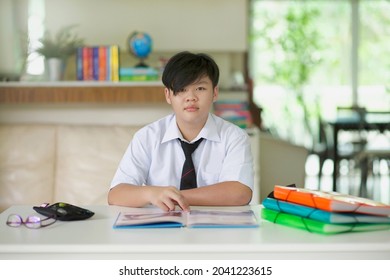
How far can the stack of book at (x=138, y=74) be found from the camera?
167 inches

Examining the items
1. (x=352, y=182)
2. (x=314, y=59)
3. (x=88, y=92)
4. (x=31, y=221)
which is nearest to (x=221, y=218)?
(x=31, y=221)

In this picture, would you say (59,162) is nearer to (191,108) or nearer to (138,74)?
(138,74)

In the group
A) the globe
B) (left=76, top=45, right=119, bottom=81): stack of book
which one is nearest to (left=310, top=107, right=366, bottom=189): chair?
the globe

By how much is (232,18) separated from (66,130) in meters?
1.41

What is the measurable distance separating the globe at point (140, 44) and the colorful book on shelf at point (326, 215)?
2.58 meters

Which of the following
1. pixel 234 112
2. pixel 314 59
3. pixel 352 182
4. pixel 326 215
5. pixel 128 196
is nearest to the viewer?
pixel 326 215

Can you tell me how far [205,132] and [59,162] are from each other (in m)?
1.68

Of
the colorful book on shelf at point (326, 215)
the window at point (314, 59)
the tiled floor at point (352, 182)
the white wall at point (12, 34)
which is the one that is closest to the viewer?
the colorful book on shelf at point (326, 215)

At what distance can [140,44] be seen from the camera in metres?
4.26

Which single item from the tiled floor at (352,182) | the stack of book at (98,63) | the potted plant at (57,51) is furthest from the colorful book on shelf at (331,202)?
the tiled floor at (352,182)

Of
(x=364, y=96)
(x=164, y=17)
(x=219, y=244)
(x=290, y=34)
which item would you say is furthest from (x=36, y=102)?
(x=364, y=96)

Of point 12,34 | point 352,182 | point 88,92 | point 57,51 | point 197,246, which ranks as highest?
point 12,34

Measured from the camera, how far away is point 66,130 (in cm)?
402

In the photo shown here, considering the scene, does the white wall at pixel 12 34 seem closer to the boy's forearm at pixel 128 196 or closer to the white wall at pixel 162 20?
the white wall at pixel 162 20
